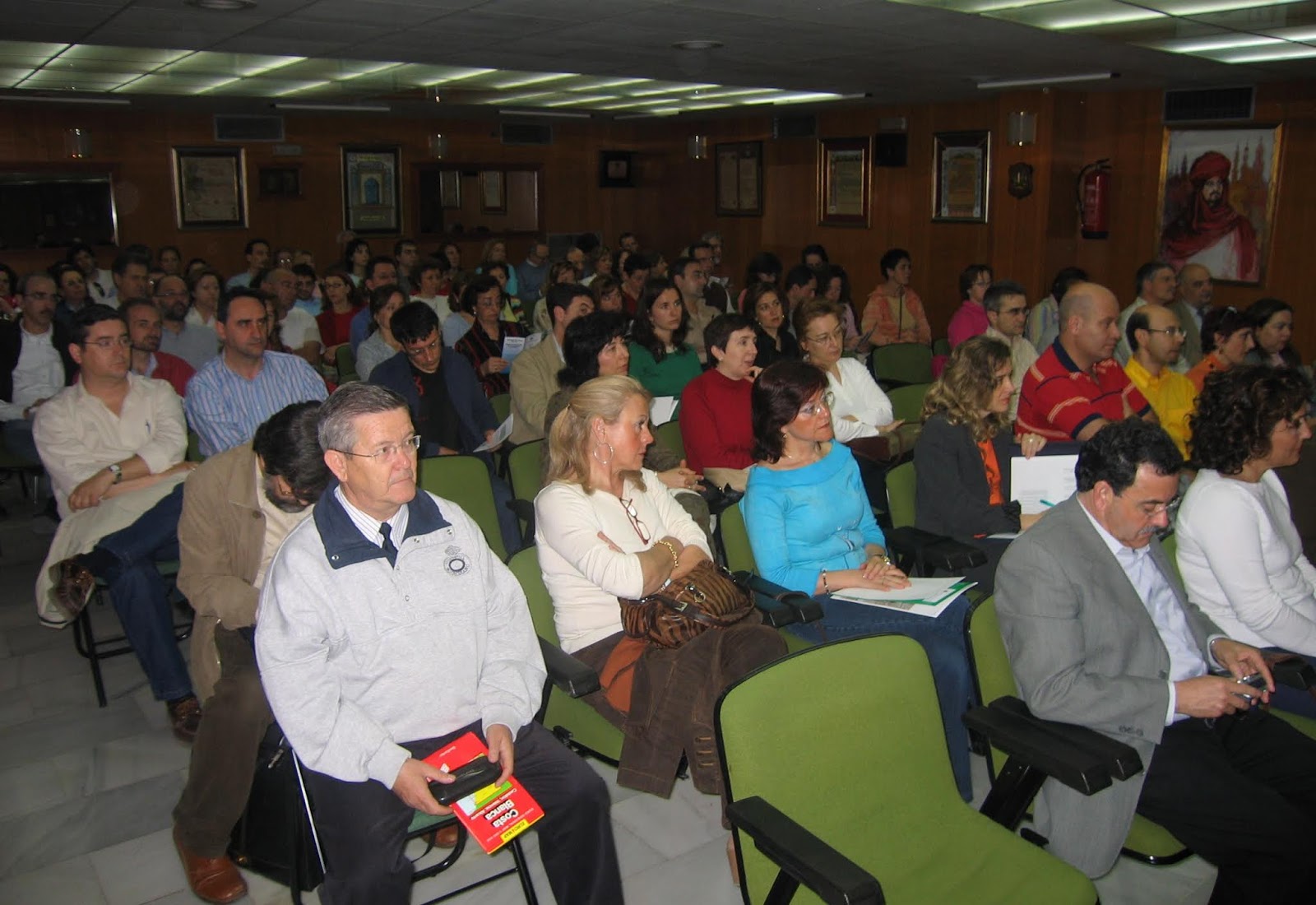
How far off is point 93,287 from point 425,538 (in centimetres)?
964

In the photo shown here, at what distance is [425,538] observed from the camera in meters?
2.34

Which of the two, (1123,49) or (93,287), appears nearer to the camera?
(1123,49)

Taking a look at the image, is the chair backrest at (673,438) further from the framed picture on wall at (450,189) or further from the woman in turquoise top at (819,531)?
the framed picture on wall at (450,189)

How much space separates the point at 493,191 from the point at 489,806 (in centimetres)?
1392

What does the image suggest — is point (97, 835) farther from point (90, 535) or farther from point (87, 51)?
point (87, 51)

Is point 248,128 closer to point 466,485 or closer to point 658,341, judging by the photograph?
point 658,341

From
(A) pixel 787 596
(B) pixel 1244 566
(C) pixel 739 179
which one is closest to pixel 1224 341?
(B) pixel 1244 566

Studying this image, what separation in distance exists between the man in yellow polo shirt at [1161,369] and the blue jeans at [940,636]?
2.22 m

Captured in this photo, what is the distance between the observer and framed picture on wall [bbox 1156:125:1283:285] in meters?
8.96

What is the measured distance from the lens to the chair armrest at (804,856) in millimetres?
1705

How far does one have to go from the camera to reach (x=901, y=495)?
3.72m

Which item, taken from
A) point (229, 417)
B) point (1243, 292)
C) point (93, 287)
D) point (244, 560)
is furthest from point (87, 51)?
point (1243, 292)

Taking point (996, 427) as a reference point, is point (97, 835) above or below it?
below

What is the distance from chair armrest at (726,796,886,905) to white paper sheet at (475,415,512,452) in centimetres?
320
